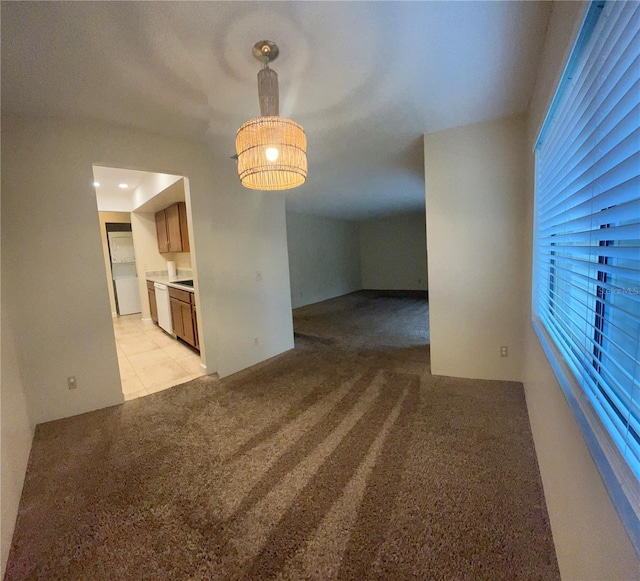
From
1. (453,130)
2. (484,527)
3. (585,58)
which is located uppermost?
(453,130)

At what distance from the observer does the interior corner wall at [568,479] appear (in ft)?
2.35

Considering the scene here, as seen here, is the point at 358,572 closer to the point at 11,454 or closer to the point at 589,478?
the point at 589,478

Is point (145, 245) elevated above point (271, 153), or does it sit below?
below

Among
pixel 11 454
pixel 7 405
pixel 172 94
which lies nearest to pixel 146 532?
pixel 11 454

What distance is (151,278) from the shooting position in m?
5.50

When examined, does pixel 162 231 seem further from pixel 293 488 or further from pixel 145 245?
pixel 293 488

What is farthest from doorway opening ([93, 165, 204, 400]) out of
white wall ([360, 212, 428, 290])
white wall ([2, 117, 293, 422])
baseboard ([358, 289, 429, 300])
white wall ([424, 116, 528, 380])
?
white wall ([360, 212, 428, 290])

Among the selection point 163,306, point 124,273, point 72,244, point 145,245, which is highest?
point 145,245

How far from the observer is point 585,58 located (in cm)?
102

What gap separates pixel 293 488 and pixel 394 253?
8029 mm

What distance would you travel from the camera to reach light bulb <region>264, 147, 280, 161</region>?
1.46 meters

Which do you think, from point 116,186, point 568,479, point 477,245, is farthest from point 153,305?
point 568,479

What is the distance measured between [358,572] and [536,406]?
4.68ft

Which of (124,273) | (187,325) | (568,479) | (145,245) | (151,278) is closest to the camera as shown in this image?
(568,479)
